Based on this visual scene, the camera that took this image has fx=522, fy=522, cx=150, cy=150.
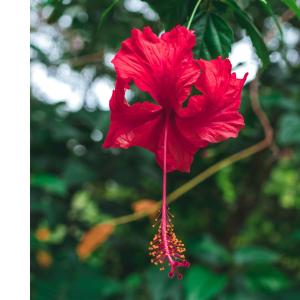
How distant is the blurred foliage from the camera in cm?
174

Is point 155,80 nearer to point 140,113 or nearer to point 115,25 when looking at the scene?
point 140,113

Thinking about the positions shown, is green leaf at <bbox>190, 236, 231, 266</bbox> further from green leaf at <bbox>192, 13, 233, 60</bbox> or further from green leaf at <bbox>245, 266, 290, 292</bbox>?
green leaf at <bbox>192, 13, 233, 60</bbox>

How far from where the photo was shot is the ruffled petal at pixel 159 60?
1.79 feet

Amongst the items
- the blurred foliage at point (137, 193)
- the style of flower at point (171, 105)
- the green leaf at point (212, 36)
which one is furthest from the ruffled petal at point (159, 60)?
the blurred foliage at point (137, 193)

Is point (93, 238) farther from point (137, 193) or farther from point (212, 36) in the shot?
point (212, 36)

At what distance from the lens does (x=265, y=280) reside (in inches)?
73.7

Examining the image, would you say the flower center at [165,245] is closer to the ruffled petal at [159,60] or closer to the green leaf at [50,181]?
the ruffled petal at [159,60]

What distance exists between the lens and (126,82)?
56 centimetres

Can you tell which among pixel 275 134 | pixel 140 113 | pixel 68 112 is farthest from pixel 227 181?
pixel 140 113

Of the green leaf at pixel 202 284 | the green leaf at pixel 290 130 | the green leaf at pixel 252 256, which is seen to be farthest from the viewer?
the green leaf at pixel 252 256

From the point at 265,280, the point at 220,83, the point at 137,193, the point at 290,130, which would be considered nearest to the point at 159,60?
the point at 220,83

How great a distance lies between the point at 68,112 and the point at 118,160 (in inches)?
10.1

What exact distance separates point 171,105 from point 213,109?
0.17 feet

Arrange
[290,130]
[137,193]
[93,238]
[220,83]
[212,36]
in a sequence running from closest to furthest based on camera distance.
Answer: [220,83], [212,36], [290,130], [93,238], [137,193]
